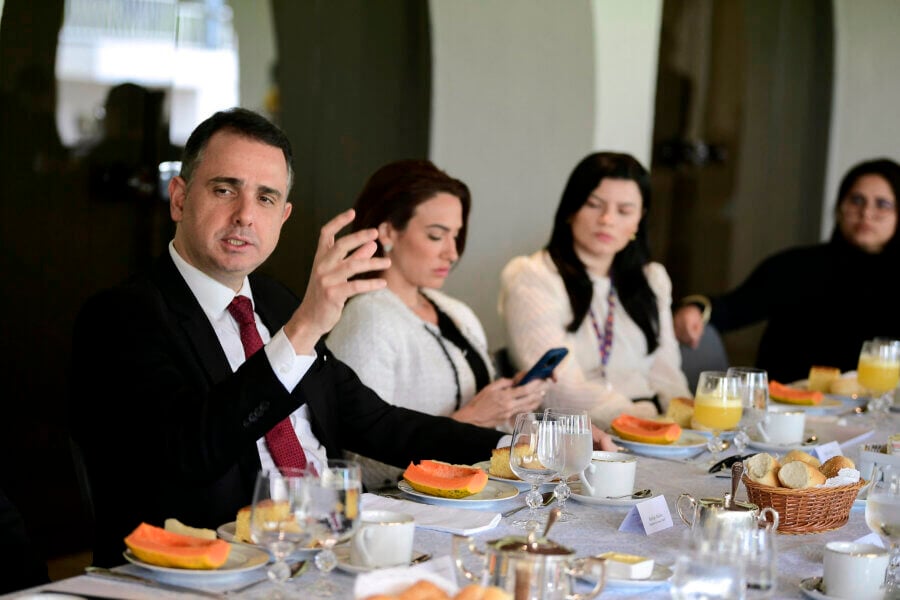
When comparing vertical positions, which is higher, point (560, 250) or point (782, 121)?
point (782, 121)

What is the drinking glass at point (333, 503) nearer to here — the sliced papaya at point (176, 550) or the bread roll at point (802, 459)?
the sliced papaya at point (176, 550)

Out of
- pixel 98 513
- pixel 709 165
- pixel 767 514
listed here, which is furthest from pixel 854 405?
pixel 709 165

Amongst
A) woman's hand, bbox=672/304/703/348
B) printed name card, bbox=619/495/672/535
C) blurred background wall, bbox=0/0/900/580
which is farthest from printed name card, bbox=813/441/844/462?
blurred background wall, bbox=0/0/900/580

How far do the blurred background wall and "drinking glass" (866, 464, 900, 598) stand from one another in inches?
106

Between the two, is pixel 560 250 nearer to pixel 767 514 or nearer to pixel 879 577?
pixel 767 514

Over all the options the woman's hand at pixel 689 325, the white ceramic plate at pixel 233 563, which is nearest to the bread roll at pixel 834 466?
the white ceramic plate at pixel 233 563

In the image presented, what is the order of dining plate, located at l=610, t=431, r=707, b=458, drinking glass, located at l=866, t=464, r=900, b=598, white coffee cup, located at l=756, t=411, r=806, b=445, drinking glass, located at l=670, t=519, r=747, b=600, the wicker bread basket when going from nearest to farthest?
drinking glass, located at l=670, t=519, r=747, b=600, drinking glass, located at l=866, t=464, r=900, b=598, the wicker bread basket, dining plate, located at l=610, t=431, r=707, b=458, white coffee cup, located at l=756, t=411, r=806, b=445

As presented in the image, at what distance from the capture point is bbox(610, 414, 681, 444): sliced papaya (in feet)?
8.50

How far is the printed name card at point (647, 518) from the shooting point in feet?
6.11

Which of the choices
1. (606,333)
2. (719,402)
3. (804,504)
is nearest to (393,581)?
(804,504)

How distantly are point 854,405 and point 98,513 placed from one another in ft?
7.54

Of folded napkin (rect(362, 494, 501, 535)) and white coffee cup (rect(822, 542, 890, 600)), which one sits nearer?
white coffee cup (rect(822, 542, 890, 600))

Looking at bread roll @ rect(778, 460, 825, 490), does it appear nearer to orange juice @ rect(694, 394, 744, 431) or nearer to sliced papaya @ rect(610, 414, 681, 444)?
orange juice @ rect(694, 394, 744, 431)

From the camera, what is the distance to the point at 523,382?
301 centimetres
